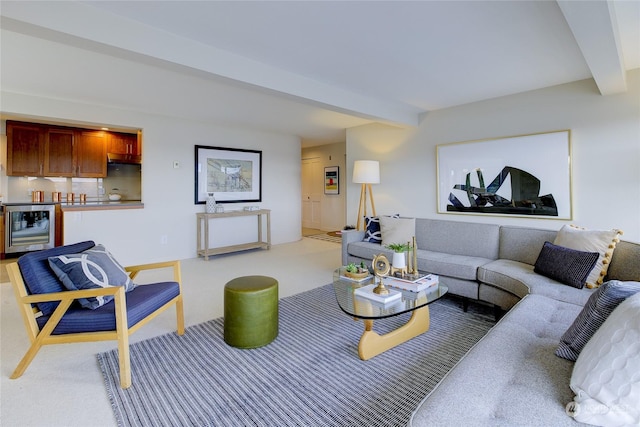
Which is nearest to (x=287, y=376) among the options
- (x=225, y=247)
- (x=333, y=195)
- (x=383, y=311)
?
(x=383, y=311)

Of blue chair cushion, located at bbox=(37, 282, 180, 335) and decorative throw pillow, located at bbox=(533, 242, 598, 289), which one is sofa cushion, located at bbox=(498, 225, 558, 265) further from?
blue chair cushion, located at bbox=(37, 282, 180, 335)

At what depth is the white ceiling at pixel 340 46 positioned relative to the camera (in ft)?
6.17

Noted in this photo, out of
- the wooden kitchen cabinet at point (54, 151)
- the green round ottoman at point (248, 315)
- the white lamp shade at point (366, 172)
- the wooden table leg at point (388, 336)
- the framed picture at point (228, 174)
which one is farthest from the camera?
the framed picture at point (228, 174)

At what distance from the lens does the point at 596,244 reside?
240 centimetres

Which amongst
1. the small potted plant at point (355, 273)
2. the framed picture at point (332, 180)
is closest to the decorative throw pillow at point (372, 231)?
the small potted plant at point (355, 273)

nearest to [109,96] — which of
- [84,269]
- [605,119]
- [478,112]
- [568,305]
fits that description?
[84,269]

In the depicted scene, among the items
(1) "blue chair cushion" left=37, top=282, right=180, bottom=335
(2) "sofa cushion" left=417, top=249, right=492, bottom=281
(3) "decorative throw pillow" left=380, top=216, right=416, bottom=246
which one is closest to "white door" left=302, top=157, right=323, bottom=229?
(3) "decorative throw pillow" left=380, top=216, right=416, bottom=246

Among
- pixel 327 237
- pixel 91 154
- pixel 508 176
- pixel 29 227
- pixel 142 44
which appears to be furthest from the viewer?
pixel 327 237

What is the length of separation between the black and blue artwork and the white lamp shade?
1.11 meters

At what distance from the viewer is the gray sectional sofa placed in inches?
40.2

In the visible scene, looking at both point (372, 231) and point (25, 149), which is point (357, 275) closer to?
point (372, 231)

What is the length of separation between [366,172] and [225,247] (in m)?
2.73

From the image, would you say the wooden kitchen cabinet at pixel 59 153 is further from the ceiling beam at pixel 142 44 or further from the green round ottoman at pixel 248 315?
the green round ottoman at pixel 248 315

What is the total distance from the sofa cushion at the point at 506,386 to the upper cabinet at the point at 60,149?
6160mm
